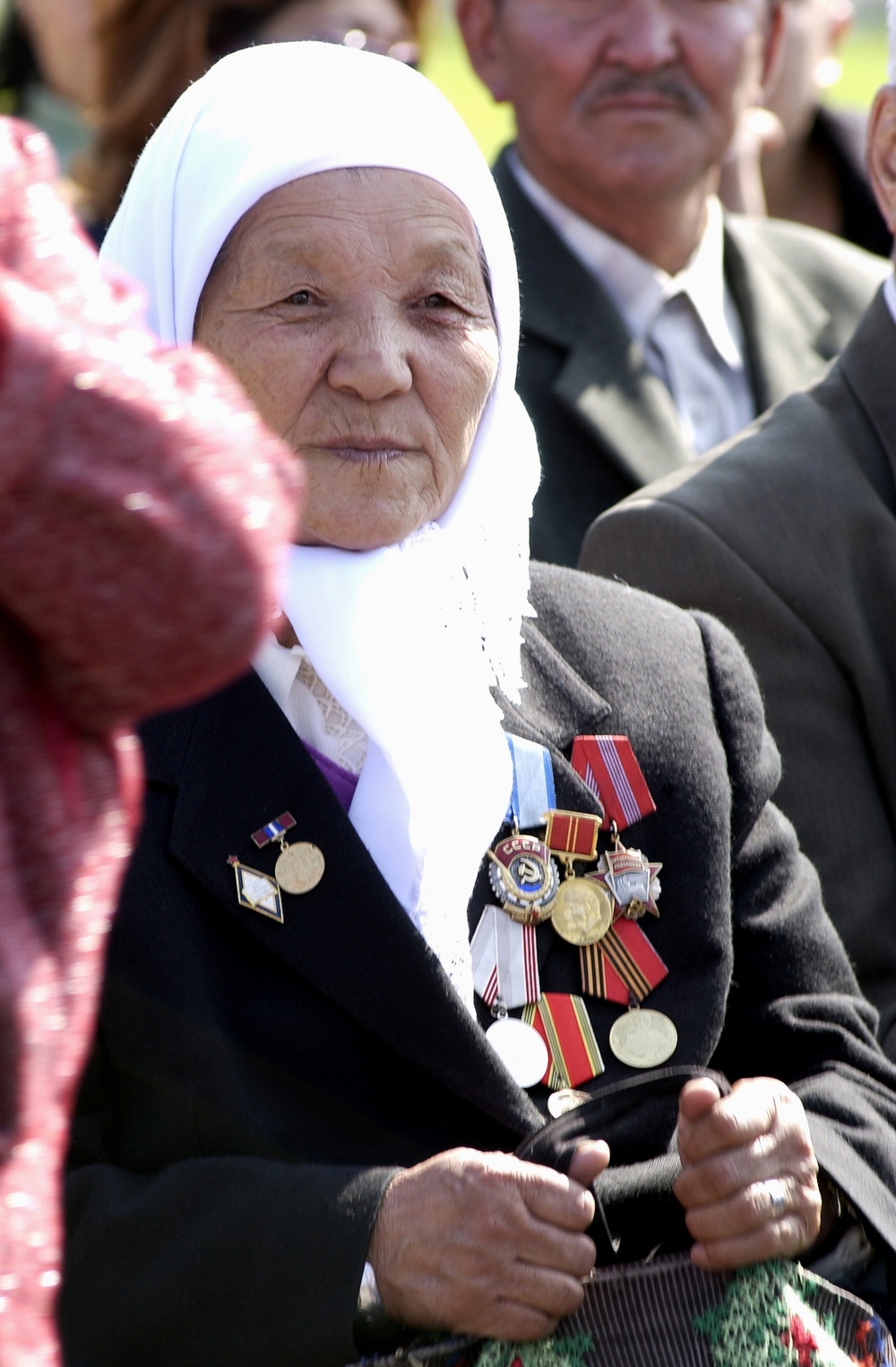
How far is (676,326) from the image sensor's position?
172 inches

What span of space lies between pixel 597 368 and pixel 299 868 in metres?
2.17

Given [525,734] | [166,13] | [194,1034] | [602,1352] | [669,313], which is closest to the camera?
[602,1352]

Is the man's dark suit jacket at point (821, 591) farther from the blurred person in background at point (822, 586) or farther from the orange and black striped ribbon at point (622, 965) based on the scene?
the orange and black striped ribbon at point (622, 965)

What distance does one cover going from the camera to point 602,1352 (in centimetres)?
197

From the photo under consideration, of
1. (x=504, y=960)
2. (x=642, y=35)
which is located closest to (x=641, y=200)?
(x=642, y=35)

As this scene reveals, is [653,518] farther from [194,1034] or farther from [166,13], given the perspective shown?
[166,13]

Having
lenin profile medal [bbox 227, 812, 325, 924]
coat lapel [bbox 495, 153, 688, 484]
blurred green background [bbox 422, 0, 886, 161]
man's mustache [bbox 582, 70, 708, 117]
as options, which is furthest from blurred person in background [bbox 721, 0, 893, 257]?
blurred green background [bbox 422, 0, 886, 161]

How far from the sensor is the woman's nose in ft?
7.66

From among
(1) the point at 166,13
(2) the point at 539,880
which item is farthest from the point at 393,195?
(1) the point at 166,13

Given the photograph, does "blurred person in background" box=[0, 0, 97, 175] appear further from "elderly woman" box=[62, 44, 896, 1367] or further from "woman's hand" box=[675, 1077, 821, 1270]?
"woman's hand" box=[675, 1077, 821, 1270]

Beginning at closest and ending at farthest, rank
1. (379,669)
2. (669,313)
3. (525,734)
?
(379,669) → (525,734) → (669,313)

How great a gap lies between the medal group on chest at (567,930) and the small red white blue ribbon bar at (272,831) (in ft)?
0.99

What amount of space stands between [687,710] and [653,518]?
1.97 ft

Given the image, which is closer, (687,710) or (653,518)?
(687,710)
